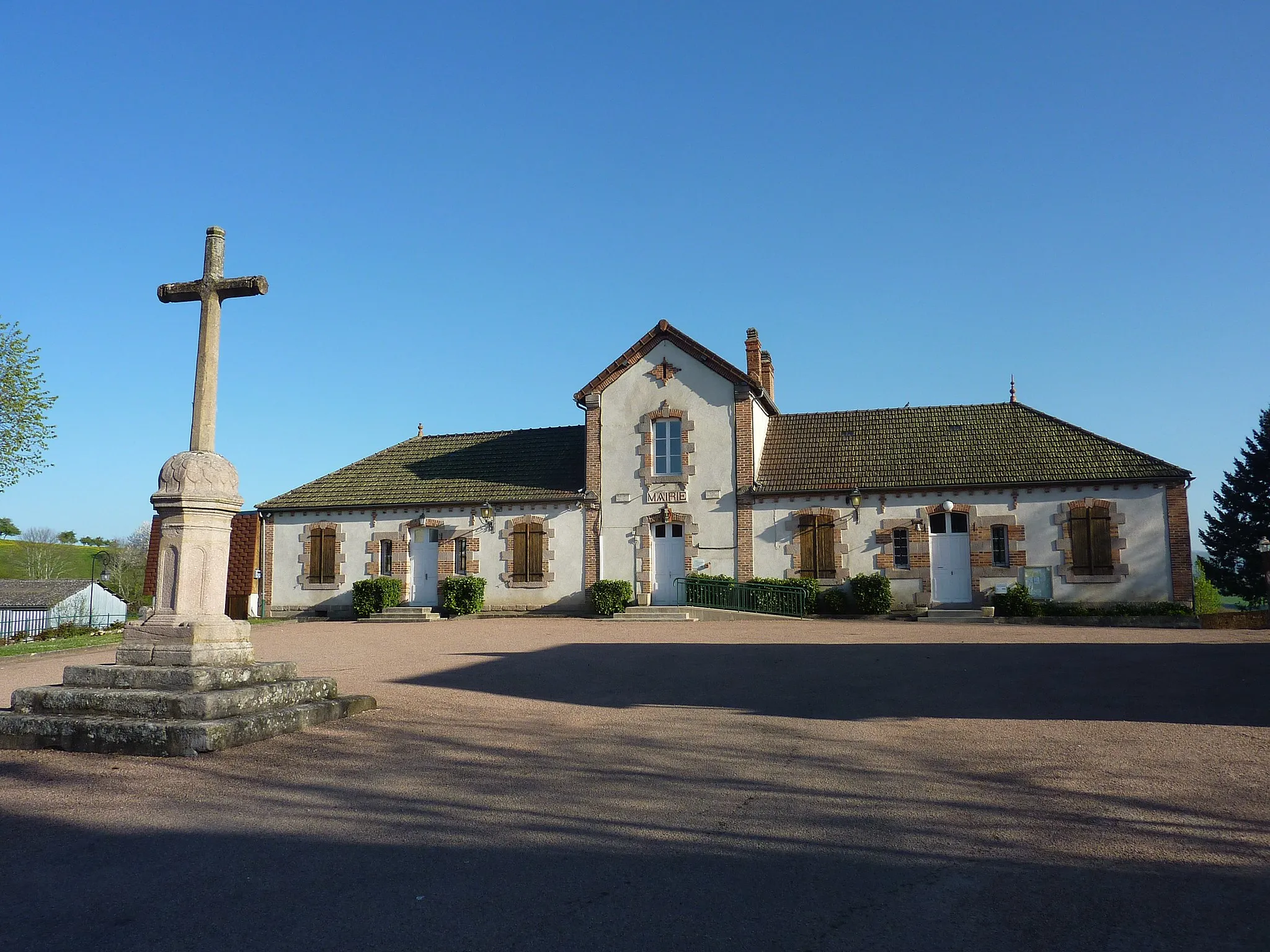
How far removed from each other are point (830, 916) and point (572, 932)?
3.26 ft

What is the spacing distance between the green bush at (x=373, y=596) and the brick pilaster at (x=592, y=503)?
16.5 feet

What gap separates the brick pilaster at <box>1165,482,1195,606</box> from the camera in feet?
62.0

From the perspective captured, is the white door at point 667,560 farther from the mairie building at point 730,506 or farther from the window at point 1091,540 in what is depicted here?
the window at point 1091,540

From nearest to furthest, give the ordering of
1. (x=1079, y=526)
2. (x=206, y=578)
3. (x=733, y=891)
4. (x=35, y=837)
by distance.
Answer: (x=733, y=891)
(x=35, y=837)
(x=206, y=578)
(x=1079, y=526)

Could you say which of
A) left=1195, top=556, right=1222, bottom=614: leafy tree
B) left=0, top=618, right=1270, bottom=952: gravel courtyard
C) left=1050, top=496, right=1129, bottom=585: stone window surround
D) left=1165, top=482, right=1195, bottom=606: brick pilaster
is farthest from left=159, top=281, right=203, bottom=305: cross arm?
left=1195, top=556, right=1222, bottom=614: leafy tree

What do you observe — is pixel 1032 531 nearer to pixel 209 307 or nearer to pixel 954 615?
pixel 954 615

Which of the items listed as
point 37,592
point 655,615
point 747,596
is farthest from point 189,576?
point 37,592

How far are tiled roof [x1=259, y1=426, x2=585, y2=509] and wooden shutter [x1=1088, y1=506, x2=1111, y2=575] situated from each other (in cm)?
1190

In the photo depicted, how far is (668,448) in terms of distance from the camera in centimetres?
2203

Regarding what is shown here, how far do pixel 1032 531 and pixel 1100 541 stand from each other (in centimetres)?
141

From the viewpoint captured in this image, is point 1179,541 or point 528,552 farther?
point 528,552

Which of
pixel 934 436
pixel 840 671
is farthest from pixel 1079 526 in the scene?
pixel 840 671

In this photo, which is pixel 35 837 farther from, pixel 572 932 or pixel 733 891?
pixel 733 891

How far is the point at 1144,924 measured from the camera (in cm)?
326
